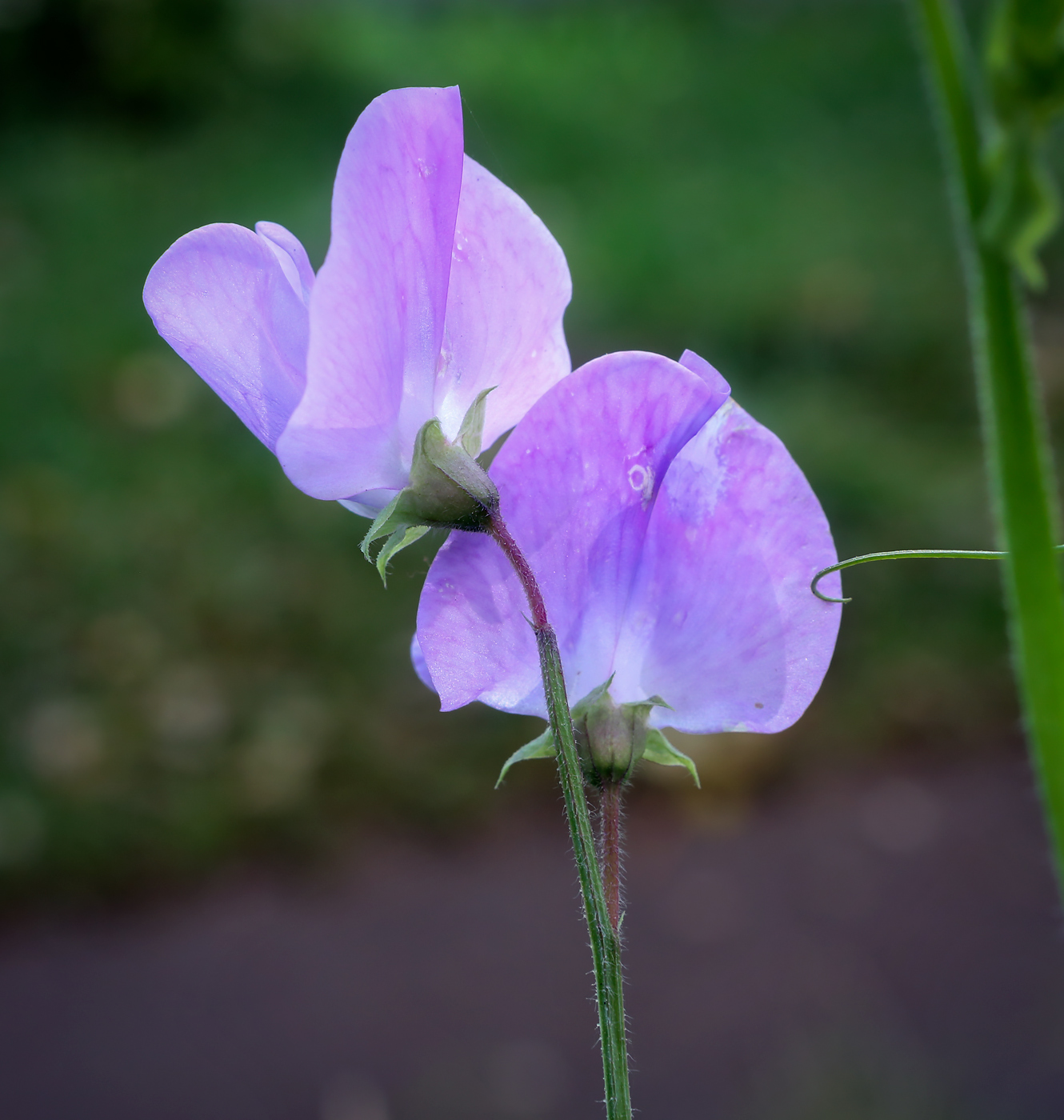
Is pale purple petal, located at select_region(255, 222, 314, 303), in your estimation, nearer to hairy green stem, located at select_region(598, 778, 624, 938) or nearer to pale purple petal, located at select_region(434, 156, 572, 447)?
pale purple petal, located at select_region(434, 156, 572, 447)

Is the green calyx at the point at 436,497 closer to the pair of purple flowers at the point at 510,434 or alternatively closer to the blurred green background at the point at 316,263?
the pair of purple flowers at the point at 510,434

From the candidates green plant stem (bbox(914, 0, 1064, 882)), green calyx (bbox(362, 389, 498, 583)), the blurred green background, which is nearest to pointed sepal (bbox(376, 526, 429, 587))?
green calyx (bbox(362, 389, 498, 583))

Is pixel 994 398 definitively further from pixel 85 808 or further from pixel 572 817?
pixel 85 808

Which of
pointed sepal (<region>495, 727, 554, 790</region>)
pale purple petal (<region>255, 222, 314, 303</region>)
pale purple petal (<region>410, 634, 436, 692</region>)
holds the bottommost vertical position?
pointed sepal (<region>495, 727, 554, 790</region>)

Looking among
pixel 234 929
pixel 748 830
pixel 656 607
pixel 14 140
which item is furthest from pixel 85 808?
pixel 14 140

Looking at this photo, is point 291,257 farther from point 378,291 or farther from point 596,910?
point 596,910

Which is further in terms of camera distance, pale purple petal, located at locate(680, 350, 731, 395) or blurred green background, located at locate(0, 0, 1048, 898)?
blurred green background, located at locate(0, 0, 1048, 898)

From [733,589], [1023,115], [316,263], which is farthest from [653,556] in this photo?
[316,263]

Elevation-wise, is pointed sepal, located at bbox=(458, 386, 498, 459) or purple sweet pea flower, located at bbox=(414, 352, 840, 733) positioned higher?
pointed sepal, located at bbox=(458, 386, 498, 459)
